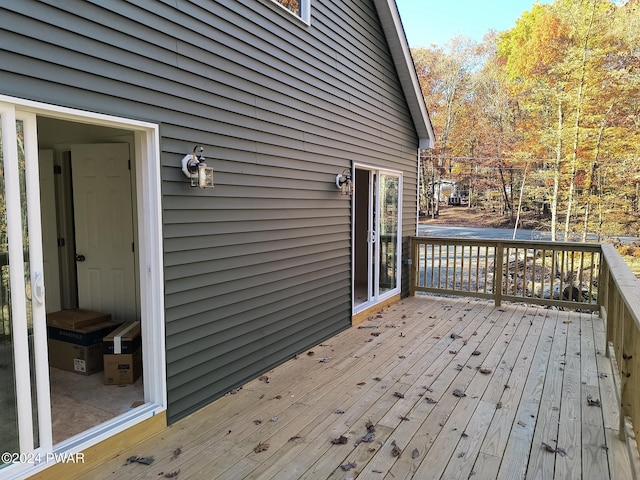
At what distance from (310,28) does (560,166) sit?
1233 cm

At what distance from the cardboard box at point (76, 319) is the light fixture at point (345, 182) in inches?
109

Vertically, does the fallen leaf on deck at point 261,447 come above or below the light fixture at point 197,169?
below

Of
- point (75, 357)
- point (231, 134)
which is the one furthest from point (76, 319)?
point (231, 134)

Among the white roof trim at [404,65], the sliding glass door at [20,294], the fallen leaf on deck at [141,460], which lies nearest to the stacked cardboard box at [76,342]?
the fallen leaf on deck at [141,460]

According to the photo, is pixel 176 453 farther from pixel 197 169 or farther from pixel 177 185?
Result: pixel 197 169

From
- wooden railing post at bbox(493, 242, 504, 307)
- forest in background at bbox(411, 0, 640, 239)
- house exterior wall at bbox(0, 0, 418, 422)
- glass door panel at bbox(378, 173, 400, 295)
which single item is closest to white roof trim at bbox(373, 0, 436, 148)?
house exterior wall at bbox(0, 0, 418, 422)

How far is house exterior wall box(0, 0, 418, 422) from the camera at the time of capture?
223 centimetres

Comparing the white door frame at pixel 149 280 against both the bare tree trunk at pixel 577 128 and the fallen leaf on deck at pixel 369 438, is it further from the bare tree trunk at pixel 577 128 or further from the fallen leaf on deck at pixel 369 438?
the bare tree trunk at pixel 577 128

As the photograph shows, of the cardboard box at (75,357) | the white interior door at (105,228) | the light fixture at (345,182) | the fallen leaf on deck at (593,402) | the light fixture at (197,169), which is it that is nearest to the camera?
the light fixture at (197,169)

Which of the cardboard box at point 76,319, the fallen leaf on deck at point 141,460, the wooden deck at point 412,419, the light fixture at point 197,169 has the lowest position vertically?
the wooden deck at point 412,419

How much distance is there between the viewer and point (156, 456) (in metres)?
2.47

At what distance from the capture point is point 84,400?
2984 millimetres

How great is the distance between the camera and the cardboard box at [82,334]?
3477 mm

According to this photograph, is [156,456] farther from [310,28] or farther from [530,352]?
[310,28]
